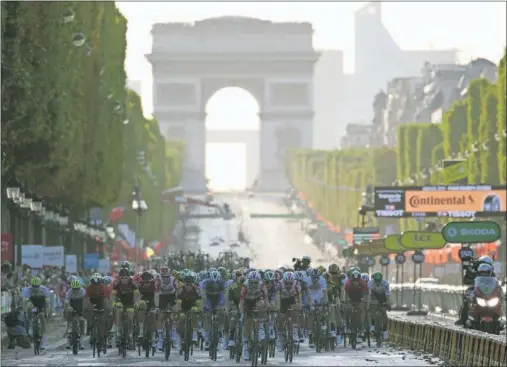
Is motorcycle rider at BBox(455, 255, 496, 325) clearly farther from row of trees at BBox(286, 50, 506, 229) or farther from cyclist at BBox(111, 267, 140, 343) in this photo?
row of trees at BBox(286, 50, 506, 229)

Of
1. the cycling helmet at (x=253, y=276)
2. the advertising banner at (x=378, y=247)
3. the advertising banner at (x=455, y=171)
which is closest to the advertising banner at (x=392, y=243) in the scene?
the advertising banner at (x=378, y=247)

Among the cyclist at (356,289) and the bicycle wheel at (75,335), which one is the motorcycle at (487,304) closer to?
the cyclist at (356,289)

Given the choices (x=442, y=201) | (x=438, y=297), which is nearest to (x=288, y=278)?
(x=438, y=297)

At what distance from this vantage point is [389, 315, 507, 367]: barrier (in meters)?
23.9

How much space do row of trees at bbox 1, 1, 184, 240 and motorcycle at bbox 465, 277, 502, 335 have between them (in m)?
15.0

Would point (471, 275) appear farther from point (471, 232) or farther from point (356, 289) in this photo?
point (471, 232)

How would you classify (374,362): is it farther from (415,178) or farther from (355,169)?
(355,169)

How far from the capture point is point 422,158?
400 ft

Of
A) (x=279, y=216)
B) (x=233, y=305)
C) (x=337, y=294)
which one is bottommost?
(x=233, y=305)

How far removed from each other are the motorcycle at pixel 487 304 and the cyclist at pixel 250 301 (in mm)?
3722

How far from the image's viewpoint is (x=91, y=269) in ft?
238

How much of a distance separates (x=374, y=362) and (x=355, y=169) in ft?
437

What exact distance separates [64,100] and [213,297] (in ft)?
76.5

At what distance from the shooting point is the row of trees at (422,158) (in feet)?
290
